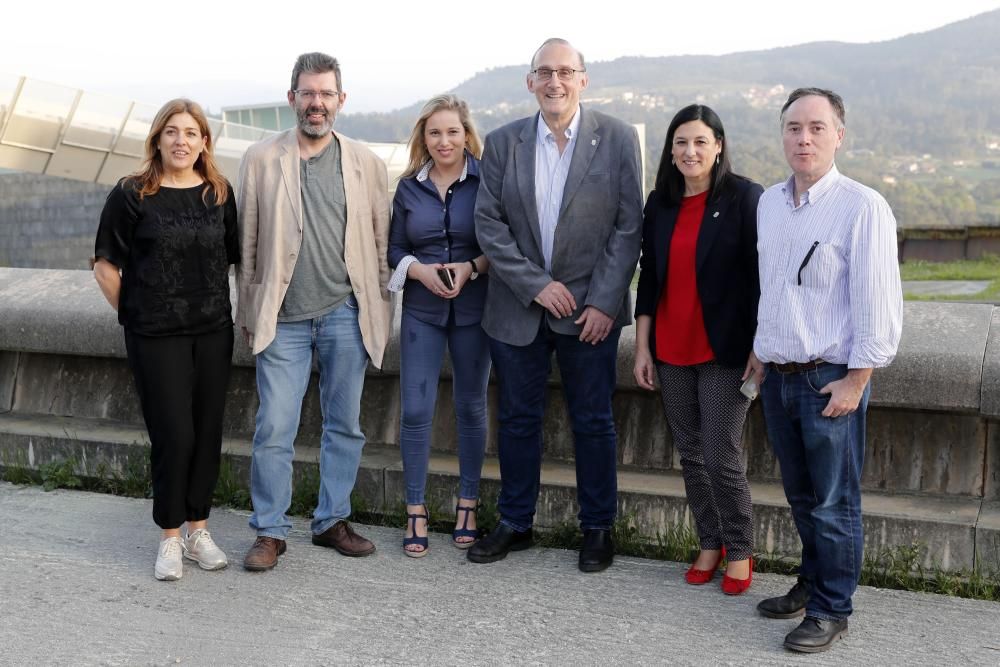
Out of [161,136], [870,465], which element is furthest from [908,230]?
[161,136]

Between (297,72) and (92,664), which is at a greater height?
(297,72)

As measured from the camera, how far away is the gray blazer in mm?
4223

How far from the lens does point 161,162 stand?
172 inches

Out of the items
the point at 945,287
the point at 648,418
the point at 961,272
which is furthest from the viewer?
the point at 961,272

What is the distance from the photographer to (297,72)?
4.39 m

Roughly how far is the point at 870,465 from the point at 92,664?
3.06 meters

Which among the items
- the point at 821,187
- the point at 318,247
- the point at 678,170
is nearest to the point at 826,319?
the point at 821,187

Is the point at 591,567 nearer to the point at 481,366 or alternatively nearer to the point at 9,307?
the point at 481,366

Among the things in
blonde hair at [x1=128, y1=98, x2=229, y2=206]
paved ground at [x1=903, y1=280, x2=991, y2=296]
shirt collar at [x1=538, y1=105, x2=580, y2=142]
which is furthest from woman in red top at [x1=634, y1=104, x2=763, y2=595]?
paved ground at [x1=903, y1=280, x2=991, y2=296]

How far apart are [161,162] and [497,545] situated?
7.04 ft

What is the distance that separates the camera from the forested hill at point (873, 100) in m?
91.6

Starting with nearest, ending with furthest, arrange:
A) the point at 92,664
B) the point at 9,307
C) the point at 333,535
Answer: the point at 92,664 → the point at 333,535 → the point at 9,307

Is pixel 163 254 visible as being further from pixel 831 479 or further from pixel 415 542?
pixel 831 479

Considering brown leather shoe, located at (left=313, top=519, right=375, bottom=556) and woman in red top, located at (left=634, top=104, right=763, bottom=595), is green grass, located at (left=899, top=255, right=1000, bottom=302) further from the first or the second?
brown leather shoe, located at (left=313, top=519, right=375, bottom=556)
